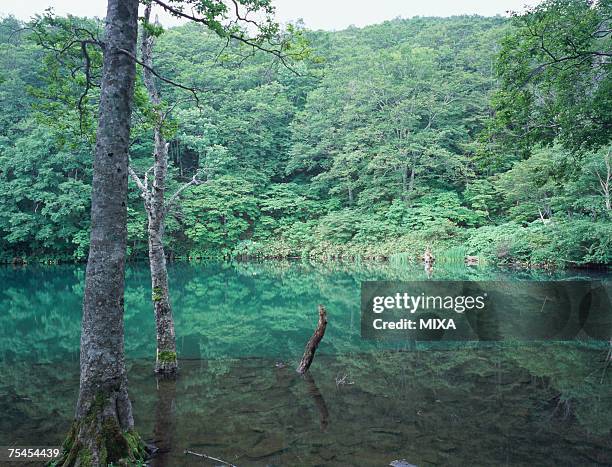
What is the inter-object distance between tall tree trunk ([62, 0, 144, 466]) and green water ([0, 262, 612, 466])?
0.67 meters

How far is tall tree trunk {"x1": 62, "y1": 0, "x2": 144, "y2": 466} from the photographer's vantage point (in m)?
3.58

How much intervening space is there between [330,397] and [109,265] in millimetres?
3341

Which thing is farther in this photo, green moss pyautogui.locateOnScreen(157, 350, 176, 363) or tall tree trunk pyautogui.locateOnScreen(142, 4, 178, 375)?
green moss pyautogui.locateOnScreen(157, 350, 176, 363)

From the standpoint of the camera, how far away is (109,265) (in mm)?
3686

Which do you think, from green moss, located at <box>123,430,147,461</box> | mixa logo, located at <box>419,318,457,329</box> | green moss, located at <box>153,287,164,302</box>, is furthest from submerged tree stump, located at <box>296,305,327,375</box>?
mixa logo, located at <box>419,318,457,329</box>

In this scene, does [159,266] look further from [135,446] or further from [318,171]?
[318,171]

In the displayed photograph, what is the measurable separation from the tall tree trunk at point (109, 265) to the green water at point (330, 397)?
667mm

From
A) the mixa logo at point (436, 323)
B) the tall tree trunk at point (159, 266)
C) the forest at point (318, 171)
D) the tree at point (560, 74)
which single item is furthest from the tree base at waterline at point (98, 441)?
the forest at point (318, 171)

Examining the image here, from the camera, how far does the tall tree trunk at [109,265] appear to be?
11.7 ft

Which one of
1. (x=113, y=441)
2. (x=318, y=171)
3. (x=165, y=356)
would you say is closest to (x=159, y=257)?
(x=165, y=356)

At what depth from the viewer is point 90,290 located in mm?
3674

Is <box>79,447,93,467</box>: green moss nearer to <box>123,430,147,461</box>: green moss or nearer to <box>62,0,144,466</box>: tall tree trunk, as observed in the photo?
<box>62,0,144,466</box>: tall tree trunk

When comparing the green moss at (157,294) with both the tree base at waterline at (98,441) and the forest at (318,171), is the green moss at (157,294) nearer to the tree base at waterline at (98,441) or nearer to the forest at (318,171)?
the tree base at waterline at (98,441)

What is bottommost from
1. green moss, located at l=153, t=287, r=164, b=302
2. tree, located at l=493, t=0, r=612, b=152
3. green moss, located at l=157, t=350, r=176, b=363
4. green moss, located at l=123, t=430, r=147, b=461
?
green moss, located at l=157, t=350, r=176, b=363
